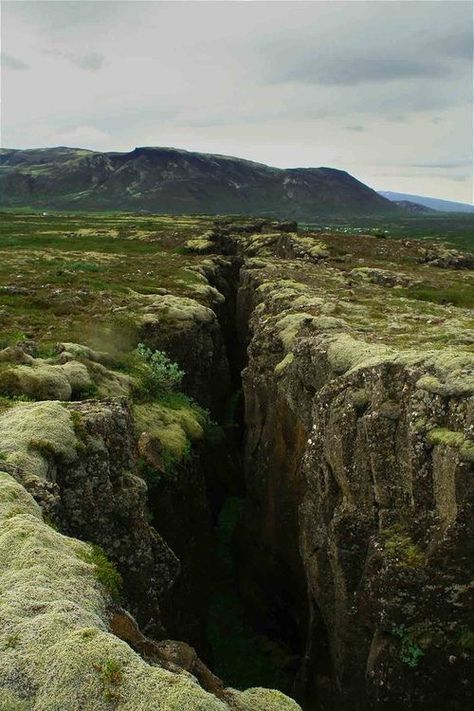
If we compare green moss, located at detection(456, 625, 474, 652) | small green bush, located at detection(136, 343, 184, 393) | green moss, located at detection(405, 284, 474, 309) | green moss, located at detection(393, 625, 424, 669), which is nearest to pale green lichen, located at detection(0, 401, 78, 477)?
green moss, located at detection(393, 625, 424, 669)

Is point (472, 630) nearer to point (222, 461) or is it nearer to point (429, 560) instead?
point (429, 560)

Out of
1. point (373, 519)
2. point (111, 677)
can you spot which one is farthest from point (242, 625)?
point (111, 677)

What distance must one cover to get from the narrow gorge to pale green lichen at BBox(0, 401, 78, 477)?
77mm

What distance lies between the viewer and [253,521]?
33406mm

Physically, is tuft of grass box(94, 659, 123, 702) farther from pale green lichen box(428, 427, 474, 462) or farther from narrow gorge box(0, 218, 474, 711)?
pale green lichen box(428, 427, 474, 462)

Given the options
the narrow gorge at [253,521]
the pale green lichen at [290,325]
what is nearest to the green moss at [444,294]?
the narrow gorge at [253,521]

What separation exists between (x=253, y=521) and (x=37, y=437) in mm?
18298

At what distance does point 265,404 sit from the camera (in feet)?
115

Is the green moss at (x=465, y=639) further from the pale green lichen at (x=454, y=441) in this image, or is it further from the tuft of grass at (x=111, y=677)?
the tuft of grass at (x=111, y=677)

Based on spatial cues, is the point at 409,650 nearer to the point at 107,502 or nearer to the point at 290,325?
the point at 107,502

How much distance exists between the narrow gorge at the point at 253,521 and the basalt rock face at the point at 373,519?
0.25ft

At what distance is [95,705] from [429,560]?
38.2 feet

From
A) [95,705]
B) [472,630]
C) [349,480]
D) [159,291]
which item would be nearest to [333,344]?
[349,480]

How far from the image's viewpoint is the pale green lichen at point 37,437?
666 inches
